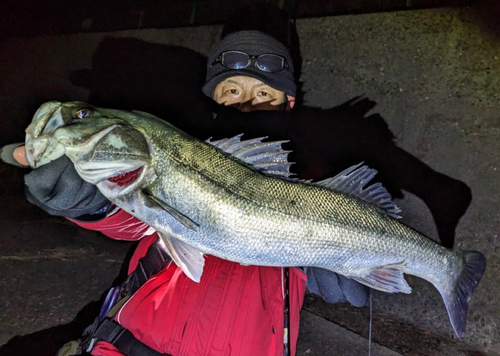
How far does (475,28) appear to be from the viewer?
2.70 meters

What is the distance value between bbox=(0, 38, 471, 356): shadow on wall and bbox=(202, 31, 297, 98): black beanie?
0.24 m

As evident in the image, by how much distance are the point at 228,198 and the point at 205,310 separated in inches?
25.3

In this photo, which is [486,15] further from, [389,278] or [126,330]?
[126,330]

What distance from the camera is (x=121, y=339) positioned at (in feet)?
5.74

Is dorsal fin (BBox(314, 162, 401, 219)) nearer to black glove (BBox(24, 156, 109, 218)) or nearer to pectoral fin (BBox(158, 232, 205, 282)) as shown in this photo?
pectoral fin (BBox(158, 232, 205, 282))

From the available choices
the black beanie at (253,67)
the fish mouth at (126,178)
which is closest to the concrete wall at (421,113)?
the black beanie at (253,67)

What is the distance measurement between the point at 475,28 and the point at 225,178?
262 centimetres

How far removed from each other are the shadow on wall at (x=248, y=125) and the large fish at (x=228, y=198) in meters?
1.08

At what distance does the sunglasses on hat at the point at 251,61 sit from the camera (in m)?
2.45

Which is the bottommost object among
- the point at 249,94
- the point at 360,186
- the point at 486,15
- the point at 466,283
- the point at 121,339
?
the point at 121,339

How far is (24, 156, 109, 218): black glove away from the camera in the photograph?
1429mm

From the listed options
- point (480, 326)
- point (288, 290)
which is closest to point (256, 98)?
point (288, 290)

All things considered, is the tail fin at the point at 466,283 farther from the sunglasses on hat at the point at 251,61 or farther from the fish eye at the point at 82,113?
the fish eye at the point at 82,113

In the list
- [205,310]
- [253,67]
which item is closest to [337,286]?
[205,310]
